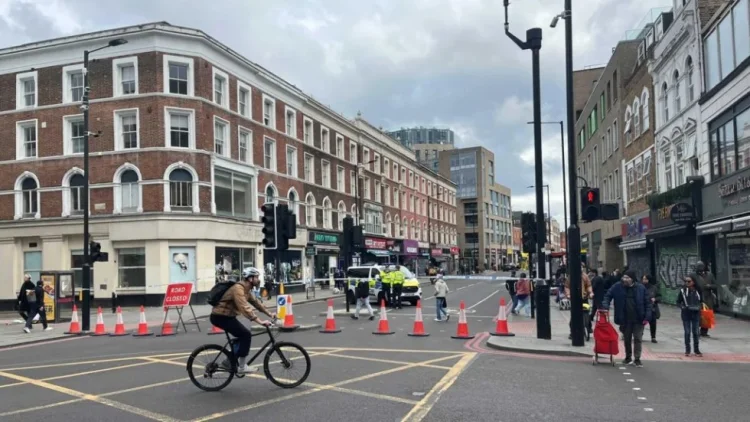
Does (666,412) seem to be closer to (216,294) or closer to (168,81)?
(216,294)

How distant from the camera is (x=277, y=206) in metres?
17.4

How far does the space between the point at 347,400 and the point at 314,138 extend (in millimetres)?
38651

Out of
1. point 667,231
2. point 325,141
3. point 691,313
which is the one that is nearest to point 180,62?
point 325,141

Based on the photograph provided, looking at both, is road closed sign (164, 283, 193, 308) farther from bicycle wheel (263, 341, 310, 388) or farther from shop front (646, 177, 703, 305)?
shop front (646, 177, 703, 305)

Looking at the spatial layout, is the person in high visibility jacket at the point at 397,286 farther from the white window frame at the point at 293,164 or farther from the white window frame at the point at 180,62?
the white window frame at the point at 293,164

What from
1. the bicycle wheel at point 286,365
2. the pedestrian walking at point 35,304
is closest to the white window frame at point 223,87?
the pedestrian walking at point 35,304

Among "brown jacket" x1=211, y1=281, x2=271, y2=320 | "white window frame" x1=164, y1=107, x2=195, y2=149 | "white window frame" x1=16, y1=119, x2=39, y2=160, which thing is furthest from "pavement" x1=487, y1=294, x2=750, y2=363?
"white window frame" x1=16, y1=119, x2=39, y2=160

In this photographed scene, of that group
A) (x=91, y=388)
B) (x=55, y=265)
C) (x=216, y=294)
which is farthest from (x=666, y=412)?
(x=55, y=265)

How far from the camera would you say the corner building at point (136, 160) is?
100 ft

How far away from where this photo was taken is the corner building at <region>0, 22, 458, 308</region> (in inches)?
1204

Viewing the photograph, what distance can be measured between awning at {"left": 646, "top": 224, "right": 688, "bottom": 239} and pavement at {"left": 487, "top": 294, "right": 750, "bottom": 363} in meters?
4.08

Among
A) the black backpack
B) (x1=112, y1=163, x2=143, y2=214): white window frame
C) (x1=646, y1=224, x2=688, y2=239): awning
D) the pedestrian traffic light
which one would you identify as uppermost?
(x1=112, y1=163, x2=143, y2=214): white window frame

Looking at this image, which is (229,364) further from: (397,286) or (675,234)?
(675,234)

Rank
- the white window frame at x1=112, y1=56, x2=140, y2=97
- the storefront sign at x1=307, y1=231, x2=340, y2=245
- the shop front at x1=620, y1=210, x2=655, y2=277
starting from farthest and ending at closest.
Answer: the storefront sign at x1=307, y1=231, x2=340, y2=245
the white window frame at x1=112, y1=56, x2=140, y2=97
the shop front at x1=620, y1=210, x2=655, y2=277
